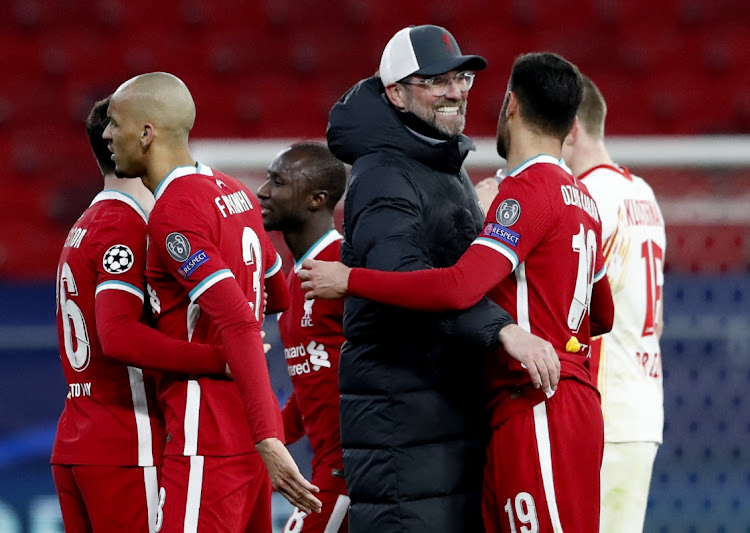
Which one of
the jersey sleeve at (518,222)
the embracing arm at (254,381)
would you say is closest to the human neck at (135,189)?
the embracing arm at (254,381)

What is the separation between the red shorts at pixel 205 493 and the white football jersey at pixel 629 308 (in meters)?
1.65

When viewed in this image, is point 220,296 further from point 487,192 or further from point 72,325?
point 487,192

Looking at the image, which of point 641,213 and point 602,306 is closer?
point 602,306

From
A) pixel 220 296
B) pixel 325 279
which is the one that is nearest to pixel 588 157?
pixel 325 279

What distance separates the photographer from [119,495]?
10.7ft

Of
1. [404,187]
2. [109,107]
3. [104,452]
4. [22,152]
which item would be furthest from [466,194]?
[22,152]

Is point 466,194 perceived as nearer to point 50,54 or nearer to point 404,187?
point 404,187

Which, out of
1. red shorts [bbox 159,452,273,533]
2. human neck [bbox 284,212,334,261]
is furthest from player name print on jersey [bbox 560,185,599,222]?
human neck [bbox 284,212,334,261]

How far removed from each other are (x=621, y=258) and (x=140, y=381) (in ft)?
6.17

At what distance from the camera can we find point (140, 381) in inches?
131

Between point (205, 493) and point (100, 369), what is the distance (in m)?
0.53

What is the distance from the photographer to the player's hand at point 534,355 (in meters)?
2.81

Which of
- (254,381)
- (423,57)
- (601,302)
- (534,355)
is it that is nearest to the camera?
(534,355)

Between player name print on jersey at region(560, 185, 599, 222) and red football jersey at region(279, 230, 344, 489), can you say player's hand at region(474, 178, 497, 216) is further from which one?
player name print on jersey at region(560, 185, 599, 222)
